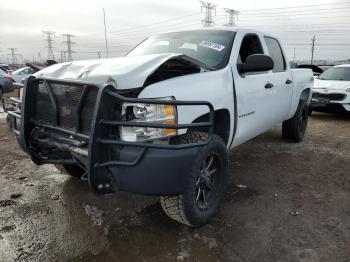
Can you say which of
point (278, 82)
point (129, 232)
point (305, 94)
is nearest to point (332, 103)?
point (305, 94)

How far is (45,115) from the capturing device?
322cm

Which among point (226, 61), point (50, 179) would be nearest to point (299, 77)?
point (226, 61)

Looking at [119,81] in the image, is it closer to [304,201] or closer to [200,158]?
[200,158]

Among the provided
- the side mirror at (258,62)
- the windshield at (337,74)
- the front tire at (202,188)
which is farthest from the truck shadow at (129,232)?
the windshield at (337,74)

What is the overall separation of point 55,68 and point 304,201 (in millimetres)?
2918

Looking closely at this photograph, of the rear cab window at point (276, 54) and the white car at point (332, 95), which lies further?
the white car at point (332, 95)

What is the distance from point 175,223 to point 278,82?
8.74 feet

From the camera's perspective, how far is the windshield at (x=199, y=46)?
385 centimetres

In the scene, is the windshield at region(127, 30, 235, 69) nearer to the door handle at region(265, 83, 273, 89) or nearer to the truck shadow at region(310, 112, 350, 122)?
the door handle at region(265, 83, 273, 89)

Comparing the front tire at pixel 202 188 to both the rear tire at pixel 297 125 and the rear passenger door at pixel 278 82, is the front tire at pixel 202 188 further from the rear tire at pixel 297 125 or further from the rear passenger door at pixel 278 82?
the rear tire at pixel 297 125

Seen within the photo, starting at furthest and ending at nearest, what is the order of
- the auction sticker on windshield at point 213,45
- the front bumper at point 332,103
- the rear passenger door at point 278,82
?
1. the front bumper at point 332,103
2. the rear passenger door at point 278,82
3. the auction sticker on windshield at point 213,45

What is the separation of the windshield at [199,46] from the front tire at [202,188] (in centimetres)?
101

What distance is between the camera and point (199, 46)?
4047 mm

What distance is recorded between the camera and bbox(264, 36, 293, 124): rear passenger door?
4.76 m
